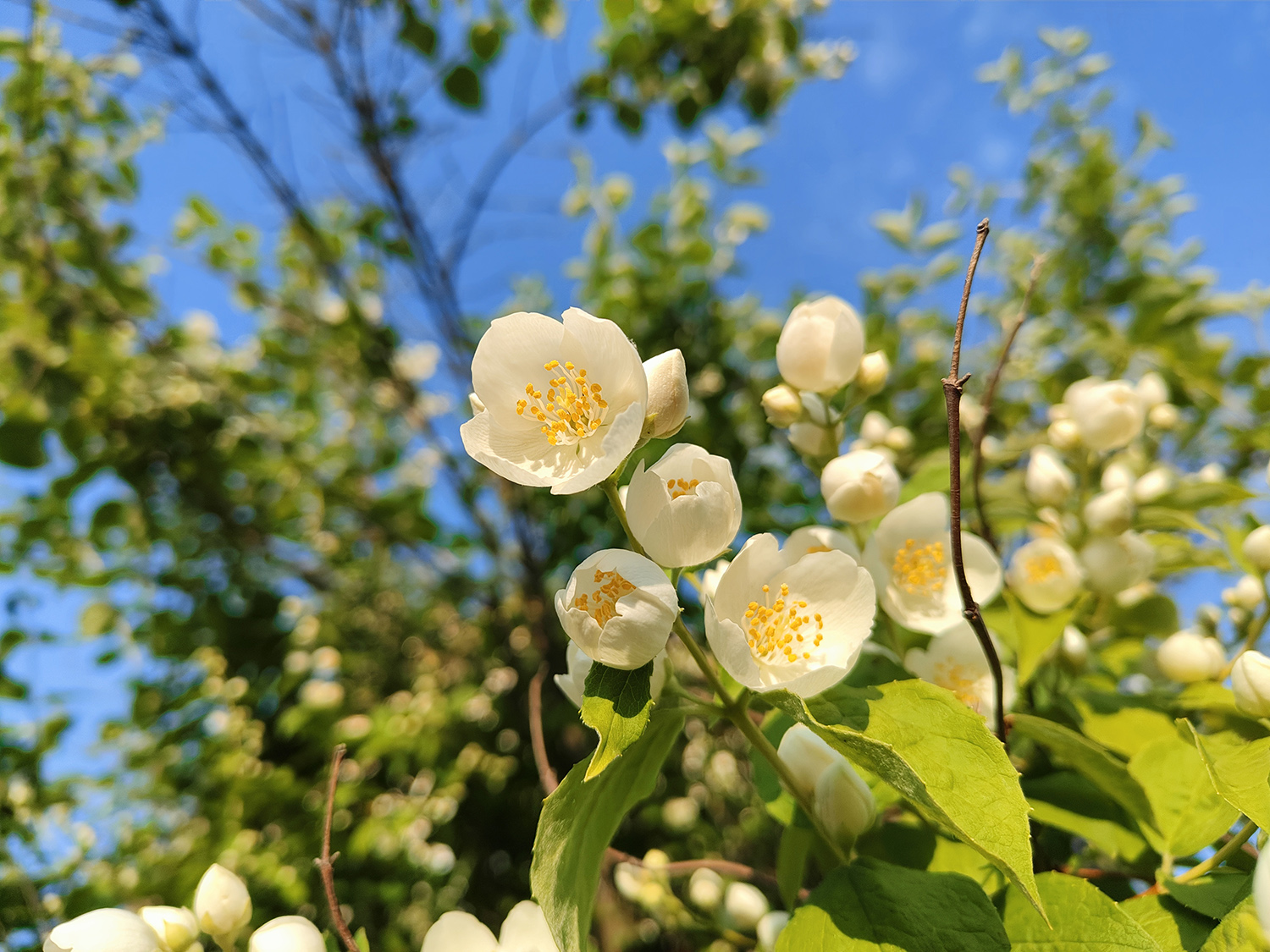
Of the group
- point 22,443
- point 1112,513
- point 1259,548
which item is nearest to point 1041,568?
point 1112,513

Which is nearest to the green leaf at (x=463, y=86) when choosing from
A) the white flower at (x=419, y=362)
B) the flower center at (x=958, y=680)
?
the white flower at (x=419, y=362)

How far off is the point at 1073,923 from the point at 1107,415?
88 centimetres

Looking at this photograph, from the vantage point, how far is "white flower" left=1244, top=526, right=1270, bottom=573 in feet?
3.25

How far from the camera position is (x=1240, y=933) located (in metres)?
0.49

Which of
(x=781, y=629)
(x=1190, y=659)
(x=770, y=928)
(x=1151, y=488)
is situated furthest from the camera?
(x=1151, y=488)

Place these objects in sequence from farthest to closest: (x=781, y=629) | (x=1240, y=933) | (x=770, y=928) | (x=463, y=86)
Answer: (x=463, y=86) → (x=770, y=928) → (x=781, y=629) → (x=1240, y=933)

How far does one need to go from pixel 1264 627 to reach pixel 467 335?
235 centimetres

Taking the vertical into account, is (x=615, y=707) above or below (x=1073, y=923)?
above

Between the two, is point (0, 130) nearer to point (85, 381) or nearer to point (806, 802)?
point (85, 381)

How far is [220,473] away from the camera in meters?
2.59

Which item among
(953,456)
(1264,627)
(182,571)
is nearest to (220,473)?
(182,571)

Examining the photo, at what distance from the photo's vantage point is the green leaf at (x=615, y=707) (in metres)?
0.52

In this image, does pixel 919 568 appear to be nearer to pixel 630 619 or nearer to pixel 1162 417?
pixel 630 619

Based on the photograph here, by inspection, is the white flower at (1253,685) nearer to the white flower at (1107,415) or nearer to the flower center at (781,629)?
the flower center at (781,629)
